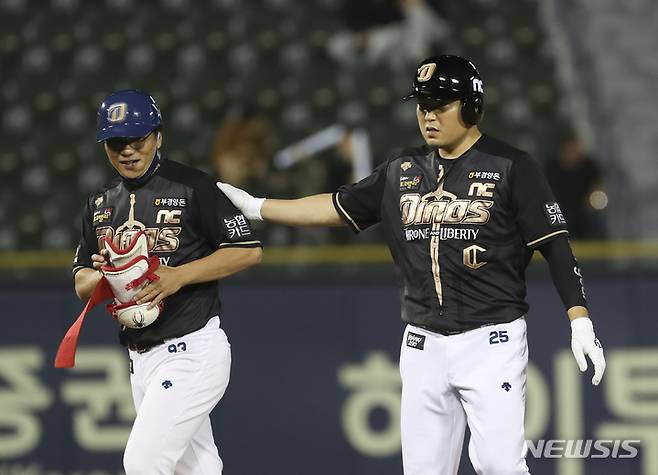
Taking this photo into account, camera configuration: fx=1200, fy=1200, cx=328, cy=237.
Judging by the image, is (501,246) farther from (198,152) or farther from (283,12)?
(283,12)

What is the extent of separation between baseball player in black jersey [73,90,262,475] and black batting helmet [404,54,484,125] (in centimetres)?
94

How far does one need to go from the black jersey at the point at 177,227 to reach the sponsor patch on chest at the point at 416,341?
0.73 meters

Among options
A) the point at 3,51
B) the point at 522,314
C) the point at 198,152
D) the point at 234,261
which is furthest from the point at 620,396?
the point at 3,51

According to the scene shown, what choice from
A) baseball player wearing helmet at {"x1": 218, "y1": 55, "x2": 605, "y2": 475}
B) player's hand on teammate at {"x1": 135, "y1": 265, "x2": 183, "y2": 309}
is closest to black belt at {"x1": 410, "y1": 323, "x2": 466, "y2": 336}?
baseball player wearing helmet at {"x1": 218, "y1": 55, "x2": 605, "y2": 475}

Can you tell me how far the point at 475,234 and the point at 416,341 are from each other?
0.48 m

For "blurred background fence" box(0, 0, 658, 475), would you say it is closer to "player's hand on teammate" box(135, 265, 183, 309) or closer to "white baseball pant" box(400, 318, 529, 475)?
"white baseball pant" box(400, 318, 529, 475)

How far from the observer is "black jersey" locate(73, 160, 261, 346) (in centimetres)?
487

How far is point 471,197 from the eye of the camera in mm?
4711

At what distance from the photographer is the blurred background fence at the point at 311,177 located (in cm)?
652

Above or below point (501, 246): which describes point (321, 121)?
above

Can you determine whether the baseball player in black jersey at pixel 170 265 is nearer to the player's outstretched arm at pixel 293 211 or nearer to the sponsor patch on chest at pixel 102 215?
the sponsor patch on chest at pixel 102 215

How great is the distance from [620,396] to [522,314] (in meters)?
1.93

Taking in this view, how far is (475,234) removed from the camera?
4680 millimetres

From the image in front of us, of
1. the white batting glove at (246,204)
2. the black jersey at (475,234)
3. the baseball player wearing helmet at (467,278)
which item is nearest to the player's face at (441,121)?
the baseball player wearing helmet at (467,278)
